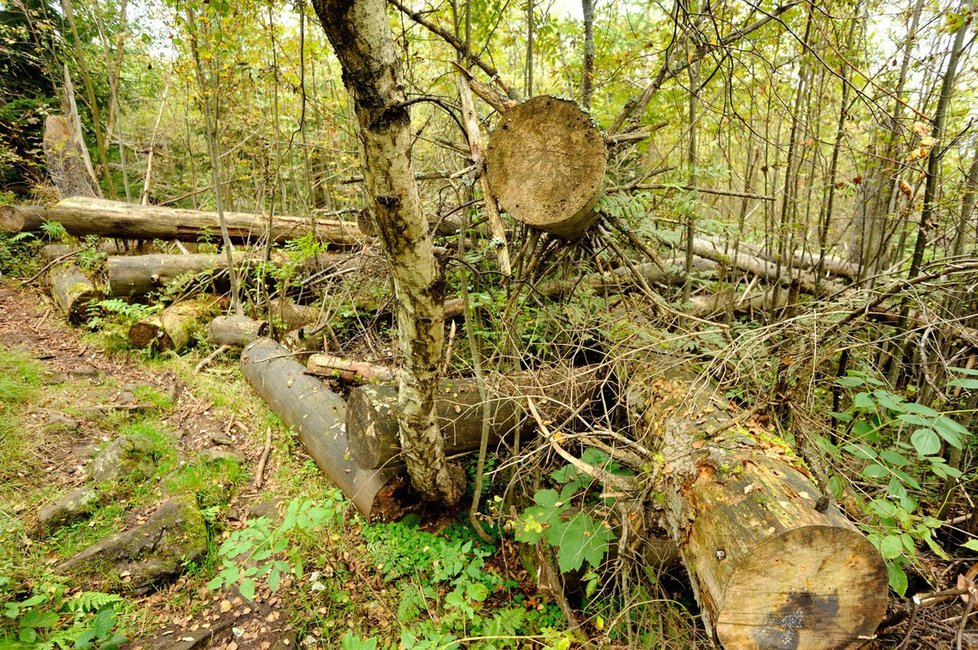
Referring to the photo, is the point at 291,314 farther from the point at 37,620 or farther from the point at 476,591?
the point at 476,591

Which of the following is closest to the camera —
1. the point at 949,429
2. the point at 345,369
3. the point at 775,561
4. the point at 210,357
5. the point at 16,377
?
the point at 775,561

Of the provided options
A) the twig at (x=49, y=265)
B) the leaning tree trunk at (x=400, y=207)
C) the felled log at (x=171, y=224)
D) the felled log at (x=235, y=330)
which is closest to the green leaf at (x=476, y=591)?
the leaning tree trunk at (x=400, y=207)

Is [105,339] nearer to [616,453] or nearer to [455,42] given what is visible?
[455,42]

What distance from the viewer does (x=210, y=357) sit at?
5258 mm

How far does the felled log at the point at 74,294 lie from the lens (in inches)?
226

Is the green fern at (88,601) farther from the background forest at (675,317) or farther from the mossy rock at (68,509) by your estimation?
the mossy rock at (68,509)

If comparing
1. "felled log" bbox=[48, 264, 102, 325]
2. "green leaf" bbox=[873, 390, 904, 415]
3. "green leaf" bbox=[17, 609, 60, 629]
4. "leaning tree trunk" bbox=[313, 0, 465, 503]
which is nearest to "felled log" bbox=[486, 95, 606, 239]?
"leaning tree trunk" bbox=[313, 0, 465, 503]

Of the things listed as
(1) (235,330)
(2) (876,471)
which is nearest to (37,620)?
(1) (235,330)

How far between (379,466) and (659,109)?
4379mm

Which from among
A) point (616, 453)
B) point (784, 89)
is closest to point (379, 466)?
point (616, 453)

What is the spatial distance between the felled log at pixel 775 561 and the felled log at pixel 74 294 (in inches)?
282

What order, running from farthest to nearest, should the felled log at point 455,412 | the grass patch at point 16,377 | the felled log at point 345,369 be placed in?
1. the felled log at point 345,369
2. the grass patch at point 16,377
3. the felled log at point 455,412

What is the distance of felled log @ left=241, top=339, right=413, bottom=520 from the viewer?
10.6 feet

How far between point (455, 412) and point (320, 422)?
1213 millimetres
